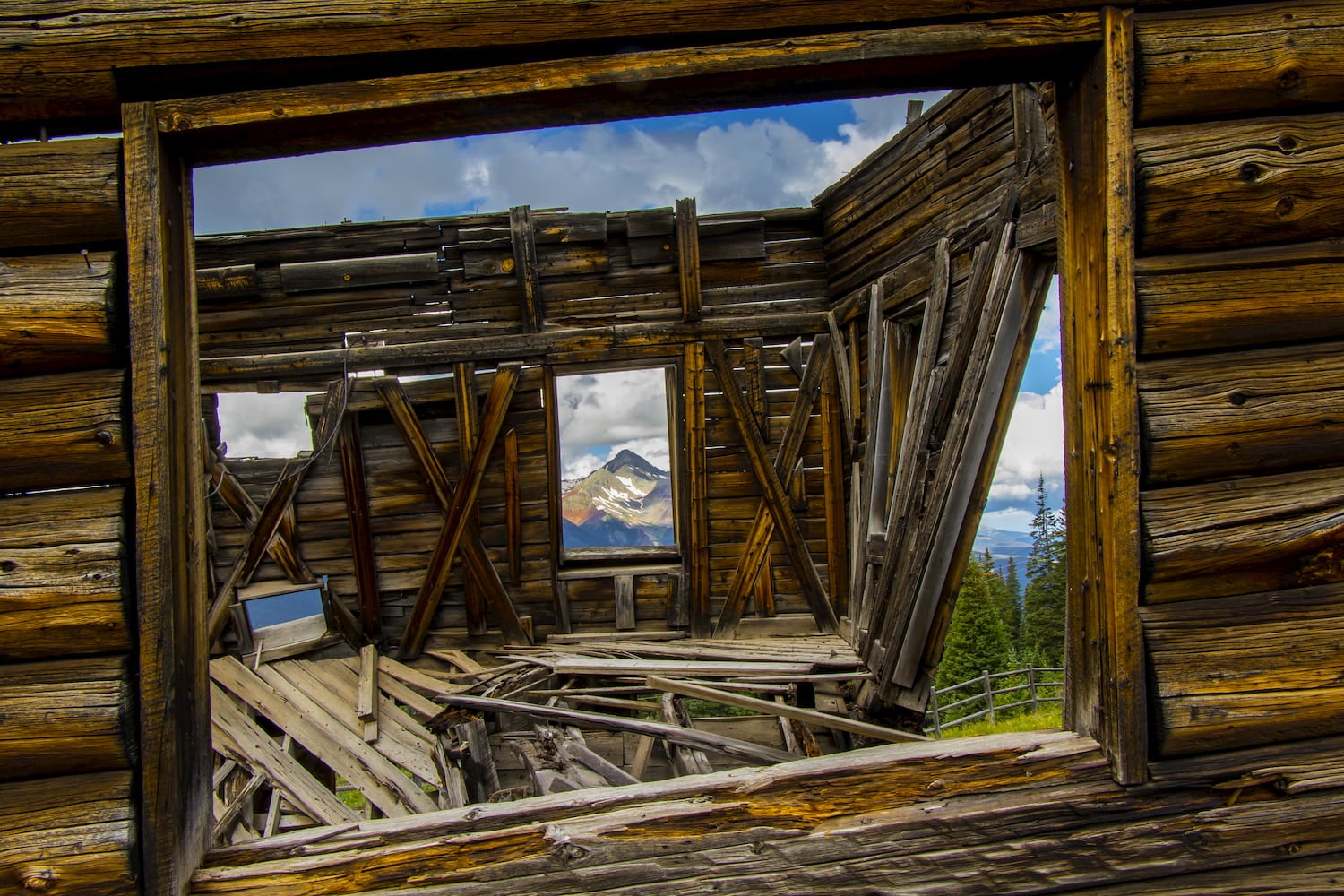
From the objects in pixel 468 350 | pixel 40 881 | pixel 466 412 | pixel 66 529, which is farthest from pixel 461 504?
pixel 40 881

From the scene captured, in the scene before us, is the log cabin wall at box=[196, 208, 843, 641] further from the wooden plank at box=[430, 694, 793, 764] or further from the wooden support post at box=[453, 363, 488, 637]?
the wooden plank at box=[430, 694, 793, 764]

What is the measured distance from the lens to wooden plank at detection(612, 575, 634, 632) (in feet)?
21.8

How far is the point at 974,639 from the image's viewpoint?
1919 centimetres

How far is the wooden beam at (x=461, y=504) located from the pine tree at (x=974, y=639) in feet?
51.7

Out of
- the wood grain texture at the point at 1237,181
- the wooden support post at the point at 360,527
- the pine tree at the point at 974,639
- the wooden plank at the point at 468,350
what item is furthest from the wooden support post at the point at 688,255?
the pine tree at the point at 974,639

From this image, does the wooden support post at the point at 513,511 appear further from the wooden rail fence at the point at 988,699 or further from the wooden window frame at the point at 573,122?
the wooden rail fence at the point at 988,699

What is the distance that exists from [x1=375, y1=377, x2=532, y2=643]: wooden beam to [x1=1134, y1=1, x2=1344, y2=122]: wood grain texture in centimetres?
578

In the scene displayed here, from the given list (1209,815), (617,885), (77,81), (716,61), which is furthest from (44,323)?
(1209,815)

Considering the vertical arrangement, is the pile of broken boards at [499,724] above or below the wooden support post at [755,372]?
below

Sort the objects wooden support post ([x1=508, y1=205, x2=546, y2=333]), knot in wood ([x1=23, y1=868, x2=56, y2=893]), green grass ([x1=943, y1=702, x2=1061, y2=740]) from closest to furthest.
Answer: knot in wood ([x1=23, y1=868, x2=56, y2=893]) → wooden support post ([x1=508, y1=205, x2=546, y2=333]) → green grass ([x1=943, y1=702, x2=1061, y2=740])

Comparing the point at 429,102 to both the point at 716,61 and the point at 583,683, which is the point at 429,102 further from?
the point at 583,683

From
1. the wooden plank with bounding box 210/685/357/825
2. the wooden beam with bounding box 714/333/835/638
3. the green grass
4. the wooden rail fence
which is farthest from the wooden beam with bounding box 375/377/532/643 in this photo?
the green grass

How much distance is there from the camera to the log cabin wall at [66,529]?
1.74 m

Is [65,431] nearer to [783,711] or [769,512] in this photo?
[783,711]
